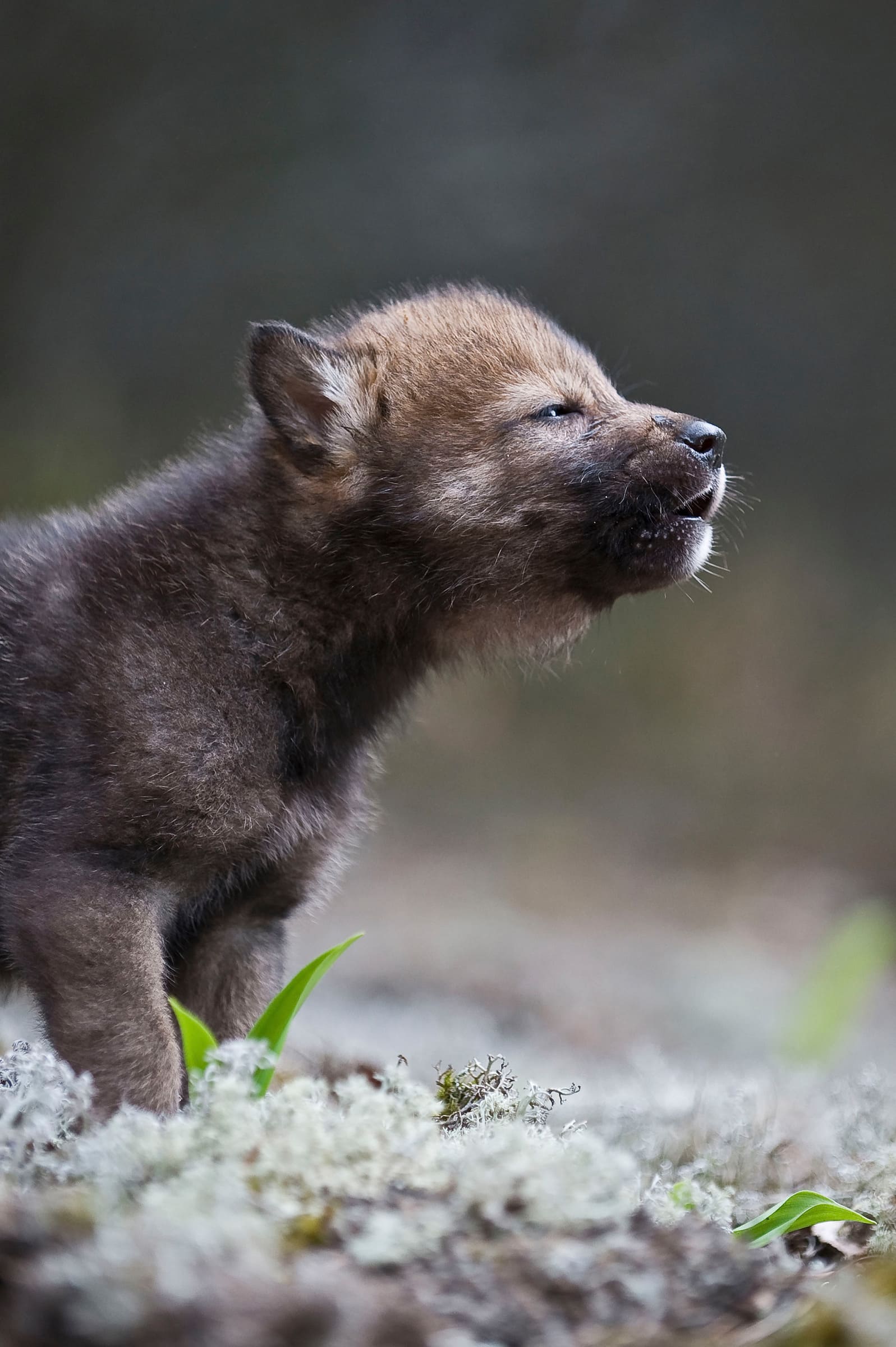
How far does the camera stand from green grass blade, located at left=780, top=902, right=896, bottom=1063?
7051 millimetres

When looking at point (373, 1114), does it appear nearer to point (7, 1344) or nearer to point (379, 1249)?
point (379, 1249)

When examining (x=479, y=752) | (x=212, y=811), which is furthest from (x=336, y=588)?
(x=479, y=752)

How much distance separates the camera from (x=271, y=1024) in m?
3.12

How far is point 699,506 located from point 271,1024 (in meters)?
1.77

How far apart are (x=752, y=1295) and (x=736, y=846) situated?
9.51m

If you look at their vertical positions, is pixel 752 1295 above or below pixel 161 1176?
below

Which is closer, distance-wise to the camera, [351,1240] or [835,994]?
[351,1240]

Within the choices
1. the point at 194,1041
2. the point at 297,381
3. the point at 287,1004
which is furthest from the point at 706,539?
the point at 194,1041

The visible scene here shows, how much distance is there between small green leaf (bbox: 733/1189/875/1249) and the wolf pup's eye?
2.07m

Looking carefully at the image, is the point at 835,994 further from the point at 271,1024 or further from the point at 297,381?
the point at 297,381

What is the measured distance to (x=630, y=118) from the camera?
1059 cm

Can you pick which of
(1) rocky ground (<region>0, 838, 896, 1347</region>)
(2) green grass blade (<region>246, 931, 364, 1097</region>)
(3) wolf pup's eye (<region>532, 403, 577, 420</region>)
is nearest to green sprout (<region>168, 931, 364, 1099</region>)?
(2) green grass blade (<region>246, 931, 364, 1097</region>)

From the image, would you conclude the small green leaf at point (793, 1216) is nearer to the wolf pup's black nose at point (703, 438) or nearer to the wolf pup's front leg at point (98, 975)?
the wolf pup's front leg at point (98, 975)

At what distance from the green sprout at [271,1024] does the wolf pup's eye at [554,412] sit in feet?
5.01
